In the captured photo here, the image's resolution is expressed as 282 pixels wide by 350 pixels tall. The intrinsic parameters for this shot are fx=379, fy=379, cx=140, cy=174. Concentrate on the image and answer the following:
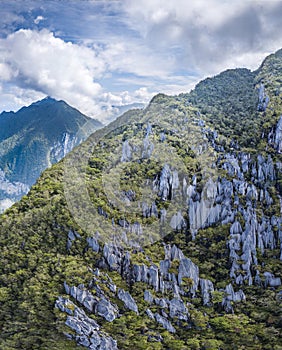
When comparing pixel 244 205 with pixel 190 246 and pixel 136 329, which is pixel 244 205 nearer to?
pixel 190 246

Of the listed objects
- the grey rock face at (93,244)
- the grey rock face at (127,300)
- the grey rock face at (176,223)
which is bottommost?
the grey rock face at (127,300)

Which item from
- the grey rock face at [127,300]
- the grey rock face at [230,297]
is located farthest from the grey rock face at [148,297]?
the grey rock face at [230,297]

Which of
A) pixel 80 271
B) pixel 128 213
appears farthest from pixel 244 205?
pixel 80 271

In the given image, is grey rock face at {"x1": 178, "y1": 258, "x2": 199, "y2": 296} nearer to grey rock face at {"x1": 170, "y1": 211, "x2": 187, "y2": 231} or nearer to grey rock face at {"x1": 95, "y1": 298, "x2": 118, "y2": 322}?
grey rock face at {"x1": 170, "y1": 211, "x2": 187, "y2": 231}

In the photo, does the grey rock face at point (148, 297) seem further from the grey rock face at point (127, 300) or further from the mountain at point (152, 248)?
the grey rock face at point (127, 300)

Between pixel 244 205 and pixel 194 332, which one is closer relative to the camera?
pixel 194 332

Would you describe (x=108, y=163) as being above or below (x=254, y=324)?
above
